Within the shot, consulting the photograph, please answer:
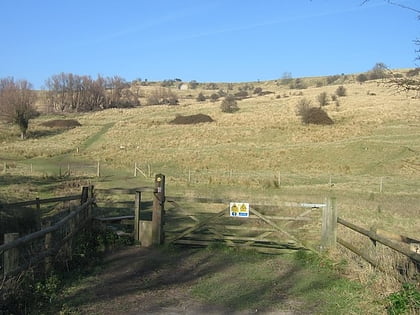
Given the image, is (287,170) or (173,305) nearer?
(173,305)

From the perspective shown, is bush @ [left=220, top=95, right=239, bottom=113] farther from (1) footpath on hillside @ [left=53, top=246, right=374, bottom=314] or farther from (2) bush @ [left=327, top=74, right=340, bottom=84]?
(1) footpath on hillside @ [left=53, top=246, right=374, bottom=314]

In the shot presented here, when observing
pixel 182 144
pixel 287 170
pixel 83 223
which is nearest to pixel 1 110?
→ pixel 182 144

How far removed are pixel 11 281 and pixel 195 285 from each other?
2.91m

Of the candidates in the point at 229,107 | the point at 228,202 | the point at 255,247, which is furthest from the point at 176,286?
the point at 229,107

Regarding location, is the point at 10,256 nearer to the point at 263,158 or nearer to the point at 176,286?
the point at 176,286

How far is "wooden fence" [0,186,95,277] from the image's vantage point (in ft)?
20.0

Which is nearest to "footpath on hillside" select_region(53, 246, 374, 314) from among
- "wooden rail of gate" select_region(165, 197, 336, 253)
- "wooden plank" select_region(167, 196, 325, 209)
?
"wooden rail of gate" select_region(165, 197, 336, 253)

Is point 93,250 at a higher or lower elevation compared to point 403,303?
lower

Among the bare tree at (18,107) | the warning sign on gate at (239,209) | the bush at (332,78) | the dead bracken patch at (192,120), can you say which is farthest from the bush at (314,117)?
the bush at (332,78)

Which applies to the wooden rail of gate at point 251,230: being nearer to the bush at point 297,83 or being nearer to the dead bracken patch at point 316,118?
the dead bracken patch at point 316,118

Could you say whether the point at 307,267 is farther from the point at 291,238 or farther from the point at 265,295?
the point at 265,295

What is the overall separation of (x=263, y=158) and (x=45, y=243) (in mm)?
36053

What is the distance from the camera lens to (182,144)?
52.9 m

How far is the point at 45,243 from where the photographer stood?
7602 mm
